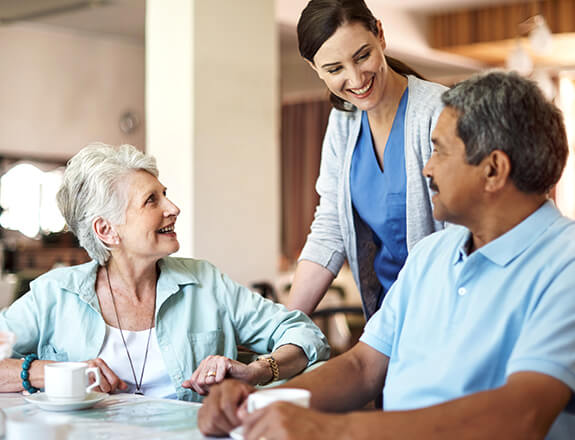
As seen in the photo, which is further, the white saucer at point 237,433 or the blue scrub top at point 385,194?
the blue scrub top at point 385,194

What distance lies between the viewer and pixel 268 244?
15.3ft

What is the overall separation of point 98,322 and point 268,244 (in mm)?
2743

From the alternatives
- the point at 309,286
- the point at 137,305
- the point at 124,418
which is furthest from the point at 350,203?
the point at 124,418

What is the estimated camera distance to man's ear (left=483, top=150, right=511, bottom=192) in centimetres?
134

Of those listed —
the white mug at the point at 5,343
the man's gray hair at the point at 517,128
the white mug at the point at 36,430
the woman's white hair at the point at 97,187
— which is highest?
the man's gray hair at the point at 517,128

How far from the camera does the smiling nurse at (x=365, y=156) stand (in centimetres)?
190

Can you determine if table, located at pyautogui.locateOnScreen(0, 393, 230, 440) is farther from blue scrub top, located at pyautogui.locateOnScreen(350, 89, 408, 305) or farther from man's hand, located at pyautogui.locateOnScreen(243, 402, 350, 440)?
blue scrub top, located at pyautogui.locateOnScreen(350, 89, 408, 305)

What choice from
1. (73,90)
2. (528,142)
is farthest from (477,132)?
(73,90)

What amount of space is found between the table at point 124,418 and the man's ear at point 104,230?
482mm

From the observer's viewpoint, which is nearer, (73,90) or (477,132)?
(477,132)

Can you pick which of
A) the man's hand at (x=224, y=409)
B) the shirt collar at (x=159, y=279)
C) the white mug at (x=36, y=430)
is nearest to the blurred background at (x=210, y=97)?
the shirt collar at (x=159, y=279)

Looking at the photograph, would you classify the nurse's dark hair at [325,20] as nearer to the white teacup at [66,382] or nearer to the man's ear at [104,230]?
the man's ear at [104,230]

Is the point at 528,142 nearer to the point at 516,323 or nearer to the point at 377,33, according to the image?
the point at 516,323

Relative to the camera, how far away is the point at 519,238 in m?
1.35
